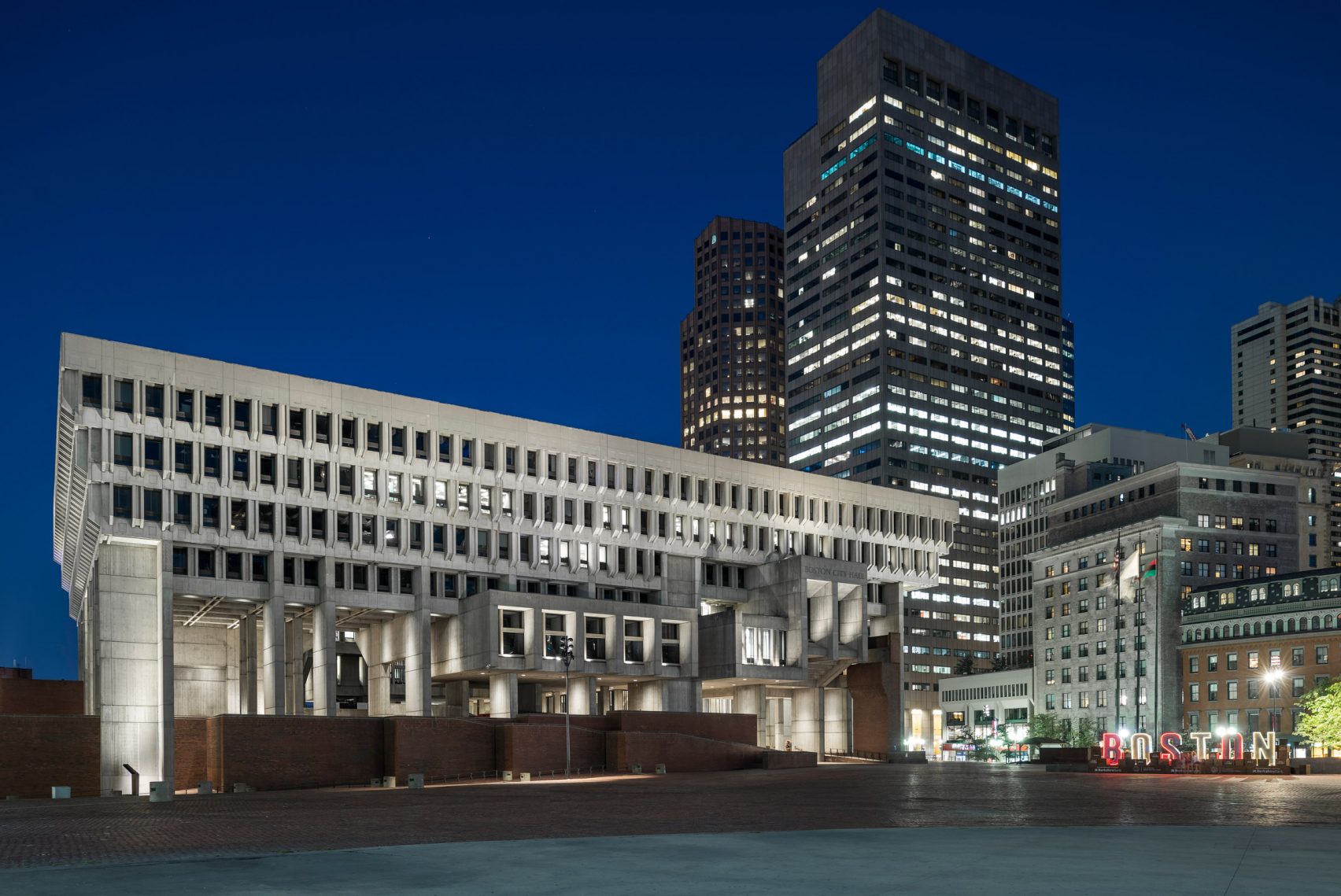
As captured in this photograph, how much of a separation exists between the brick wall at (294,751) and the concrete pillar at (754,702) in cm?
5242

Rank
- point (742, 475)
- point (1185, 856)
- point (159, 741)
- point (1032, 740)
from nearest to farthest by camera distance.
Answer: point (1185, 856), point (159, 741), point (742, 475), point (1032, 740)

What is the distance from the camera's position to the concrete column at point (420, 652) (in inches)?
3718

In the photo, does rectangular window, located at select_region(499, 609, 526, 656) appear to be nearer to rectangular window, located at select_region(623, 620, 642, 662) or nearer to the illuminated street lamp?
rectangular window, located at select_region(623, 620, 642, 662)

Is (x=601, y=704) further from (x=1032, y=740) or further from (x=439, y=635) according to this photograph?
(x=1032, y=740)

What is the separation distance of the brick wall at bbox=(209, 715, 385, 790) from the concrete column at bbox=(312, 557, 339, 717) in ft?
81.0

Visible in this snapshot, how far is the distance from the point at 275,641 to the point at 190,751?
17.9 metres

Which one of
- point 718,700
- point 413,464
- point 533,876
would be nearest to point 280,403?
point 413,464

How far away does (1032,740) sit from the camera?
14725cm

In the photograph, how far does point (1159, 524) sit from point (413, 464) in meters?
97.6

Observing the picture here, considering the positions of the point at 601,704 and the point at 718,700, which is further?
the point at 718,700

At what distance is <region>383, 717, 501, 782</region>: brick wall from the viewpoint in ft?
213

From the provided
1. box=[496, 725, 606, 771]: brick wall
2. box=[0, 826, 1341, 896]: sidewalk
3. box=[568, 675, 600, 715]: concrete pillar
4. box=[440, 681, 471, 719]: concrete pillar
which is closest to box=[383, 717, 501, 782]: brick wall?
box=[496, 725, 606, 771]: brick wall

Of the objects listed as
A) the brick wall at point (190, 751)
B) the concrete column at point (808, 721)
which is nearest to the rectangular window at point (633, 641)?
the concrete column at point (808, 721)

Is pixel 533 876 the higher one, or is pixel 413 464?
pixel 413 464
